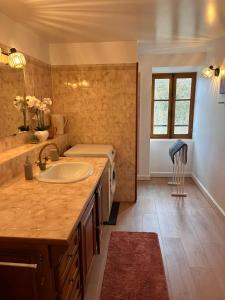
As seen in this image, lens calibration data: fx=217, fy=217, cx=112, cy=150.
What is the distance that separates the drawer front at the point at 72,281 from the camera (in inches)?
47.9

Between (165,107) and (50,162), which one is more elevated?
(165,107)

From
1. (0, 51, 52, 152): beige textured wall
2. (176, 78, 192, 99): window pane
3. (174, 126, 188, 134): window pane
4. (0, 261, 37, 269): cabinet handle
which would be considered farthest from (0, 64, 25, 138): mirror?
(174, 126, 188, 134): window pane

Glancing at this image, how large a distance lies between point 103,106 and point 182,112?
216 cm

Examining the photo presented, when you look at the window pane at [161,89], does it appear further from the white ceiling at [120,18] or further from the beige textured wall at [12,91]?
the beige textured wall at [12,91]

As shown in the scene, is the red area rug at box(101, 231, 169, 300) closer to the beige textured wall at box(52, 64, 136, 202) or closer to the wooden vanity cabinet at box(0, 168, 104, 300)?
the wooden vanity cabinet at box(0, 168, 104, 300)

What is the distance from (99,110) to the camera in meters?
3.17

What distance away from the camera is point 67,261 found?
1.25m

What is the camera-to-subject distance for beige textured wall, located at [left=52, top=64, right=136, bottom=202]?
10.0 ft

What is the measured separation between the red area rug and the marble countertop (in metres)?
0.95

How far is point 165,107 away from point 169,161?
114 cm

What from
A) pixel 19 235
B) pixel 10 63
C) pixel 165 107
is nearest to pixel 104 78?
pixel 10 63

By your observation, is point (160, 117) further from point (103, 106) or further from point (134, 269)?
→ point (134, 269)

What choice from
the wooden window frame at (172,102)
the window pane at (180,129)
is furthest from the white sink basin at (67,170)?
the window pane at (180,129)

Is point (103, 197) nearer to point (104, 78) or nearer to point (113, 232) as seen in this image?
point (113, 232)
